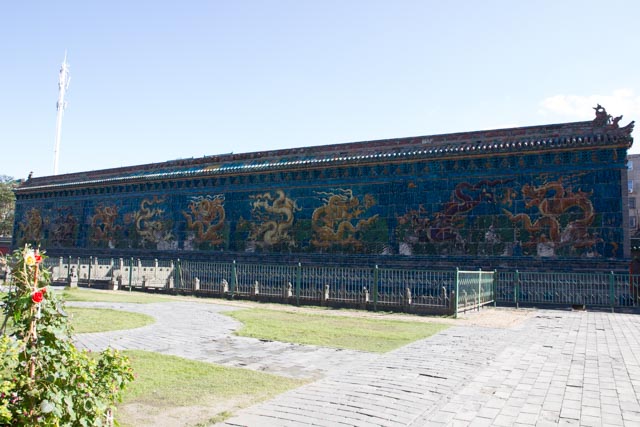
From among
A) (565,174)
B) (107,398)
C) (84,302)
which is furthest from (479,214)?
(107,398)

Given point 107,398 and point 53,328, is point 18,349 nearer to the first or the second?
point 53,328

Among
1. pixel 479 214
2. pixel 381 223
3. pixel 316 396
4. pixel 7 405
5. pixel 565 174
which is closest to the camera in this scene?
pixel 7 405

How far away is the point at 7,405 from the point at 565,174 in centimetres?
1848

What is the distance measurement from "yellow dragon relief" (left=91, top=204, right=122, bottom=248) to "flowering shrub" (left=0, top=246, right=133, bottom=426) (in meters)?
27.5

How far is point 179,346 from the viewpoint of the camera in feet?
25.7

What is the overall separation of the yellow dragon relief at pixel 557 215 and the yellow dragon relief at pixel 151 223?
17896 millimetres

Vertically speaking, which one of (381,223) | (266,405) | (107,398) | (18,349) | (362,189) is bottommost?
(266,405)

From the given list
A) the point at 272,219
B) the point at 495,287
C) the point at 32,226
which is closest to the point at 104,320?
the point at 495,287

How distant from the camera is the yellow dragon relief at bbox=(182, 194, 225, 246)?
2503cm

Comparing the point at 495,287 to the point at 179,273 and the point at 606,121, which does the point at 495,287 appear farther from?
the point at 179,273

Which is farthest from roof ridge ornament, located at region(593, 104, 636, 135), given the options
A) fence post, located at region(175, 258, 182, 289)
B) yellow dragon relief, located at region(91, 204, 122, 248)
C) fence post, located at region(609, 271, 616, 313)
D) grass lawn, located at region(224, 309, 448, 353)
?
yellow dragon relief, located at region(91, 204, 122, 248)

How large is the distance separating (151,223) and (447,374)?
2397 cm

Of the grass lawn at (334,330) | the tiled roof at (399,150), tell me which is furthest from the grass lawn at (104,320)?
the tiled roof at (399,150)

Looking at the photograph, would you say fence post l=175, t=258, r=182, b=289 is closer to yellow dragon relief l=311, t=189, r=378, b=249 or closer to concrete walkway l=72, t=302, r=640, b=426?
yellow dragon relief l=311, t=189, r=378, b=249
